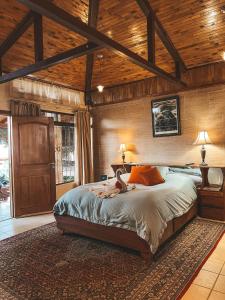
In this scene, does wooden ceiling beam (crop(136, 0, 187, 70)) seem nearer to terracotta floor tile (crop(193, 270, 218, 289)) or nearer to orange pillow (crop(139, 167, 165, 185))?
orange pillow (crop(139, 167, 165, 185))

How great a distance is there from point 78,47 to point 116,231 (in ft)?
8.04

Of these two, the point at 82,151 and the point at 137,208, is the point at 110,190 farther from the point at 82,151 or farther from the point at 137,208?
the point at 82,151

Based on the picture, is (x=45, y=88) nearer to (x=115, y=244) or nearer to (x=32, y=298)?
(x=115, y=244)

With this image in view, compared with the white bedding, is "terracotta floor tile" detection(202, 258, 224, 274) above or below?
below

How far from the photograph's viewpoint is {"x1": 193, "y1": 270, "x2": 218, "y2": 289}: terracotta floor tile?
7.47ft

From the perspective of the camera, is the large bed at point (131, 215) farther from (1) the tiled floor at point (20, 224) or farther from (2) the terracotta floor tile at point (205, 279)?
(1) the tiled floor at point (20, 224)

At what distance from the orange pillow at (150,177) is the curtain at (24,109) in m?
2.69

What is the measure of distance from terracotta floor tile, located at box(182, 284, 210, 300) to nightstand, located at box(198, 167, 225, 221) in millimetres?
2045

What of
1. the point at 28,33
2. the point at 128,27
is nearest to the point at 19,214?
the point at 28,33

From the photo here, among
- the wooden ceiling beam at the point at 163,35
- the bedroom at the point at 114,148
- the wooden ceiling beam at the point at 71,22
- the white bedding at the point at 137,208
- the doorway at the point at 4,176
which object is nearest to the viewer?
the wooden ceiling beam at the point at 71,22

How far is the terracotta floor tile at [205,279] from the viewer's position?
2.28m

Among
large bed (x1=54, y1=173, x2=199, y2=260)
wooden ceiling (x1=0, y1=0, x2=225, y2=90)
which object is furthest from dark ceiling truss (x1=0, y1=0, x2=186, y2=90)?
large bed (x1=54, y1=173, x2=199, y2=260)

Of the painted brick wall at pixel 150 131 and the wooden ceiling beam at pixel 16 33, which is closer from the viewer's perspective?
the wooden ceiling beam at pixel 16 33

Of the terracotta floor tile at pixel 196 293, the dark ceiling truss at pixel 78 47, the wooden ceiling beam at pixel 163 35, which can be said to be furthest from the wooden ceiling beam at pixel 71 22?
the terracotta floor tile at pixel 196 293
